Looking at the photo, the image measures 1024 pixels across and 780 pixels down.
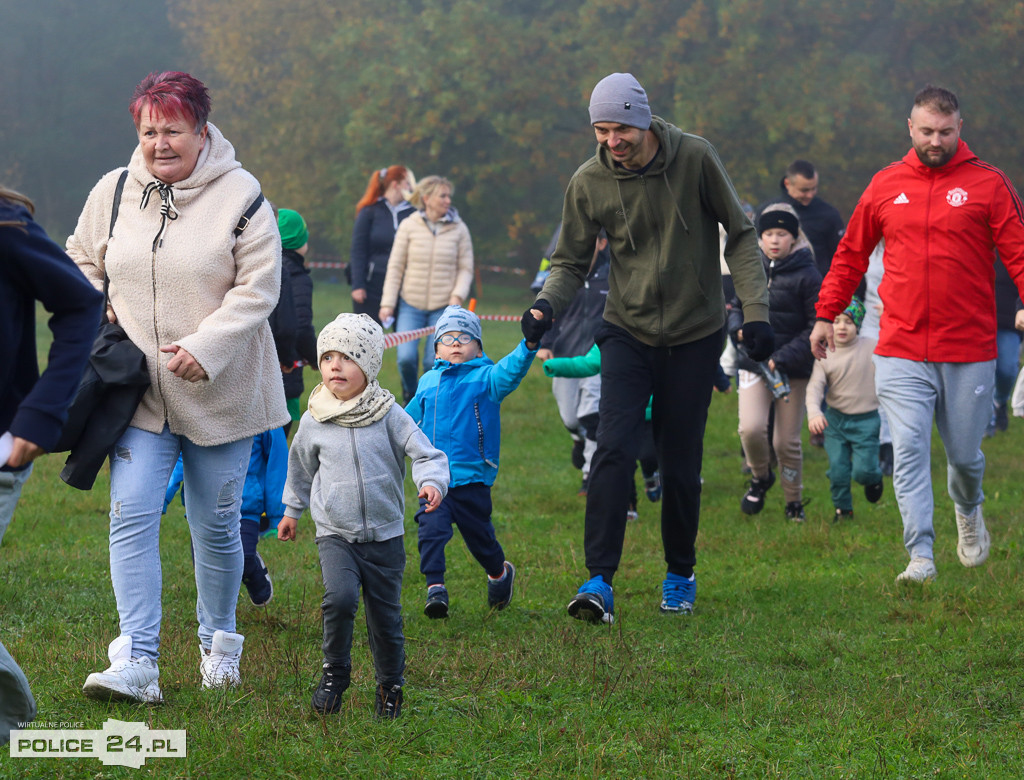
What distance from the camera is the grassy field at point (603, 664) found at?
14.2 feet

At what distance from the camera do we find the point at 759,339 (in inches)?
240

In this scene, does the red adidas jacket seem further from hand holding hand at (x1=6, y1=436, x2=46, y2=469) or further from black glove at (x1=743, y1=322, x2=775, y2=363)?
hand holding hand at (x1=6, y1=436, x2=46, y2=469)

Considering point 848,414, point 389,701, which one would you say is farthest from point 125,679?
point 848,414

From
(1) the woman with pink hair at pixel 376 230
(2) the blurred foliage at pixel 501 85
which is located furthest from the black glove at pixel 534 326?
(2) the blurred foliage at pixel 501 85

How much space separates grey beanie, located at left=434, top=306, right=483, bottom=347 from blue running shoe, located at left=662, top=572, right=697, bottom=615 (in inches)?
60.6

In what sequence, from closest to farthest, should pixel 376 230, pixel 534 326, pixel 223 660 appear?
pixel 223 660 → pixel 534 326 → pixel 376 230

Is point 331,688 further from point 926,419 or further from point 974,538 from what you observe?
point 974,538

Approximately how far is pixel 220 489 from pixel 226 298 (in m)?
0.72

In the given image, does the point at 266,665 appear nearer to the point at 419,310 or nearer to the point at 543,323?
the point at 543,323

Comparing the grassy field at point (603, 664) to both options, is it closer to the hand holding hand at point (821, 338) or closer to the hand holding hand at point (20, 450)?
the hand holding hand at point (20, 450)

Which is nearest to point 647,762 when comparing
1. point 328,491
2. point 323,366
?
point 328,491

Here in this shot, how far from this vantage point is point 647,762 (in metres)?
4.34

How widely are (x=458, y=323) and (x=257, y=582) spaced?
5.32 feet

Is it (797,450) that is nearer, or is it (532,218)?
(797,450)
